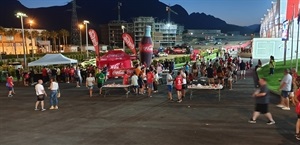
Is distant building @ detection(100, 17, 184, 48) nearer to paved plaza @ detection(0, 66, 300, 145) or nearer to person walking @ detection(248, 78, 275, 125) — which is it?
paved plaza @ detection(0, 66, 300, 145)

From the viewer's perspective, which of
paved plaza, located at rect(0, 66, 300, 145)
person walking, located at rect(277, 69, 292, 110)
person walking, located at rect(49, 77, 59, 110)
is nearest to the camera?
paved plaza, located at rect(0, 66, 300, 145)

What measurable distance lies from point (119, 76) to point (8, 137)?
55.9 feet

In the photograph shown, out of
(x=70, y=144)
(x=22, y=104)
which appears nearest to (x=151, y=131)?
(x=70, y=144)

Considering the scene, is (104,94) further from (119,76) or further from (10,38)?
(10,38)

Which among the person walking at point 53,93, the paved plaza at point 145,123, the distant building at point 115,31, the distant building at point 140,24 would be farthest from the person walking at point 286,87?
the distant building at point 115,31

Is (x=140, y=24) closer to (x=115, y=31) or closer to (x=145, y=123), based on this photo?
(x=115, y=31)

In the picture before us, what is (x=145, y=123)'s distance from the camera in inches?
408

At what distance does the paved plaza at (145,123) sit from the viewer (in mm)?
8539

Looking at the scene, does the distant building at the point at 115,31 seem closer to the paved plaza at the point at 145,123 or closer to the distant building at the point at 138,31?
the distant building at the point at 138,31

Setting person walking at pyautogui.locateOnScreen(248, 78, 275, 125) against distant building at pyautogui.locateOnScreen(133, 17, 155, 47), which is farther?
distant building at pyautogui.locateOnScreen(133, 17, 155, 47)

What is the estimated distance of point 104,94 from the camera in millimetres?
16906

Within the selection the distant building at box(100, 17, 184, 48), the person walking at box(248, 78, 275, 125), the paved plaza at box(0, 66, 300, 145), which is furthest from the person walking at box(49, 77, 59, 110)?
the distant building at box(100, 17, 184, 48)

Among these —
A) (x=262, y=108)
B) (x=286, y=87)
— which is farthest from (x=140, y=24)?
(x=262, y=108)

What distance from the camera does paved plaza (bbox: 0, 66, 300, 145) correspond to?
854 cm
